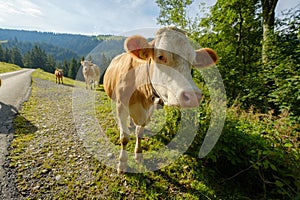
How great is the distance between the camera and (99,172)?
3.02 metres

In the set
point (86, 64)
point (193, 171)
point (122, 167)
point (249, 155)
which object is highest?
point (86, 64)

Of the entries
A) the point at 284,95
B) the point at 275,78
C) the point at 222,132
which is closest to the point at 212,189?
the point at 222,132

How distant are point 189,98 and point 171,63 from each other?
50 centimetres

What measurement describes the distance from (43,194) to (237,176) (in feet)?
10.7

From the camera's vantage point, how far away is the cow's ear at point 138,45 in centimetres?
214

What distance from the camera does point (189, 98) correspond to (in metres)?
1.66

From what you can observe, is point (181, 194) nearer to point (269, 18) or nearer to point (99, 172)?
point (99, 172)

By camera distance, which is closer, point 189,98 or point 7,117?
point 189,98

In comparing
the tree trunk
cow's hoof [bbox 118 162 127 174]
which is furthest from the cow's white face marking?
the tree trunk

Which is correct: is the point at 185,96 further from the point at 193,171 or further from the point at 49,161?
the point at 49,161

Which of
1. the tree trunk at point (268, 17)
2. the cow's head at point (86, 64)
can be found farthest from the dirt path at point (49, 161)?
the cow's head at point (86, 64)

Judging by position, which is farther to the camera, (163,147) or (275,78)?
(275,78)

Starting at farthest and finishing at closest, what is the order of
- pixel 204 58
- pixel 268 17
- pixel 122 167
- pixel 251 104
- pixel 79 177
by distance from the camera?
pixel 268 17
pixel 251 104
pixel 122 167
pixel 79 177
pixel 204 58

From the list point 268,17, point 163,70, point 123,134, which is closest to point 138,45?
point 163,70
